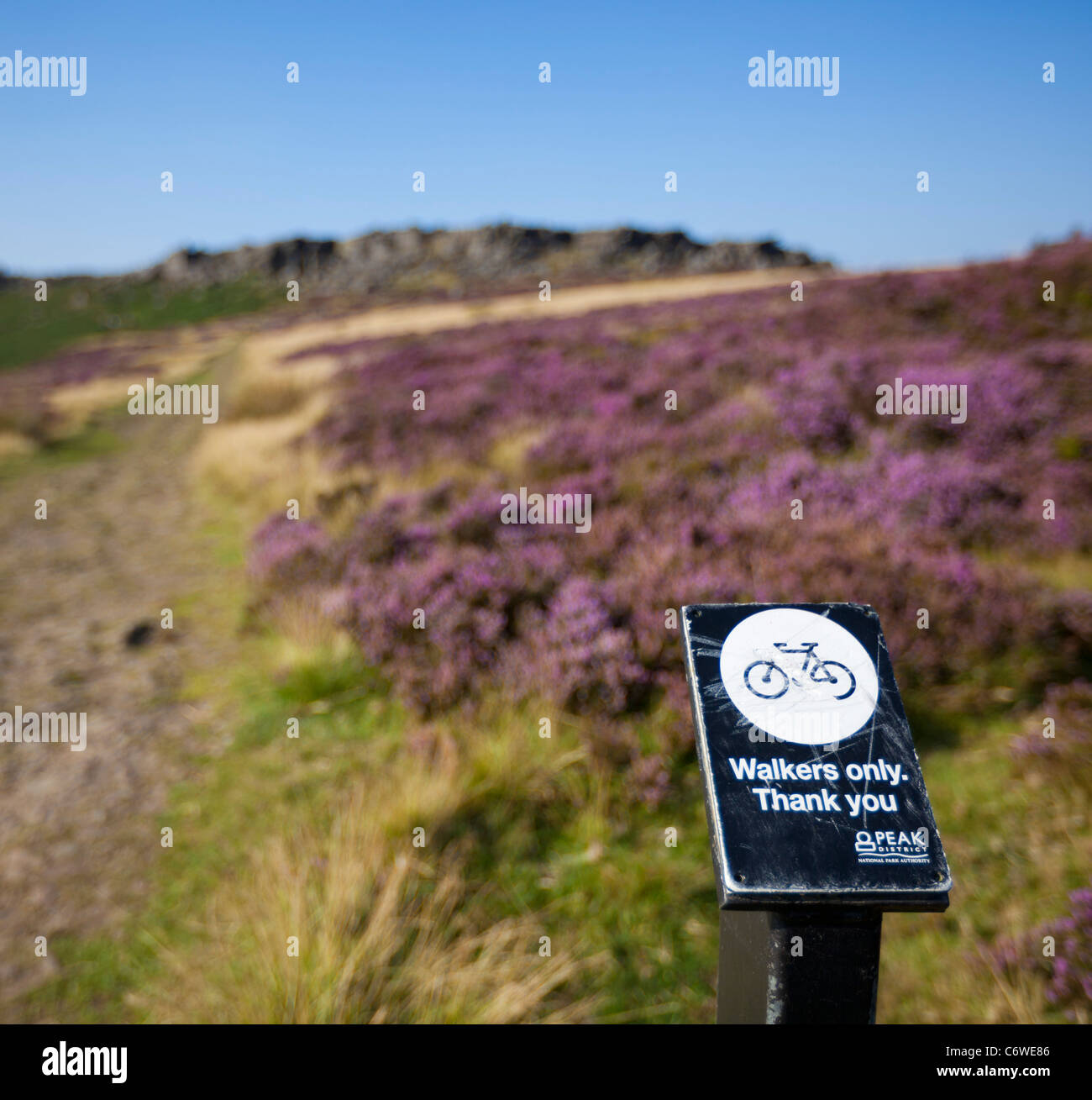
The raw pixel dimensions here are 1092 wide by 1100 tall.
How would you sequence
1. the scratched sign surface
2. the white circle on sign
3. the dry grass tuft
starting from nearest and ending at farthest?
the scratched sign surface → the white circle on sign → the dry grass tuft

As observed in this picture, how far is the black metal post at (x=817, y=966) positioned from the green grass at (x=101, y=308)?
202ft

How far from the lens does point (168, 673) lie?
5.17m

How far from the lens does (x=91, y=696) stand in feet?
16.1

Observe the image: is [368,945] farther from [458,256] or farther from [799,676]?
[458,256]

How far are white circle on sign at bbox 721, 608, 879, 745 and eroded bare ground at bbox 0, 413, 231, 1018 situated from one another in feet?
9.87

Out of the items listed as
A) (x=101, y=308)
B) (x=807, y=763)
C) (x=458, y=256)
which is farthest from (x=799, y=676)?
(x=458, y=256)

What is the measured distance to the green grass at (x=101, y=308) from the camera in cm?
6294

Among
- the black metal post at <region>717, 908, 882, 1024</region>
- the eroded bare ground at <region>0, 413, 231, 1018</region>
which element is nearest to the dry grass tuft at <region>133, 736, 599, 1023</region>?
the eroded bare ground at <region>0, 413, 231, 1018</region>

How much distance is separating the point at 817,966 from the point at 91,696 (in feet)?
16.8

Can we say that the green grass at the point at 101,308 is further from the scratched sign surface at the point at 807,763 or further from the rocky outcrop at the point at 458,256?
the scratched sign surface at the point at 807,763

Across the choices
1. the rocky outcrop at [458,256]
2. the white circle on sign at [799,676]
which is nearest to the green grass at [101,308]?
the rocky outcrop at [458,256]

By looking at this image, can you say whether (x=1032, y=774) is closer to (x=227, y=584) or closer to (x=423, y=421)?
(x=227, y=584)

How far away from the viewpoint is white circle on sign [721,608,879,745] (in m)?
1.45

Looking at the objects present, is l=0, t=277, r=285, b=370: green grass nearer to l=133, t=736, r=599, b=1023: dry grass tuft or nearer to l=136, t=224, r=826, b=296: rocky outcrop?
l=136, t=224, r=826, b=296: rocky outcrop
